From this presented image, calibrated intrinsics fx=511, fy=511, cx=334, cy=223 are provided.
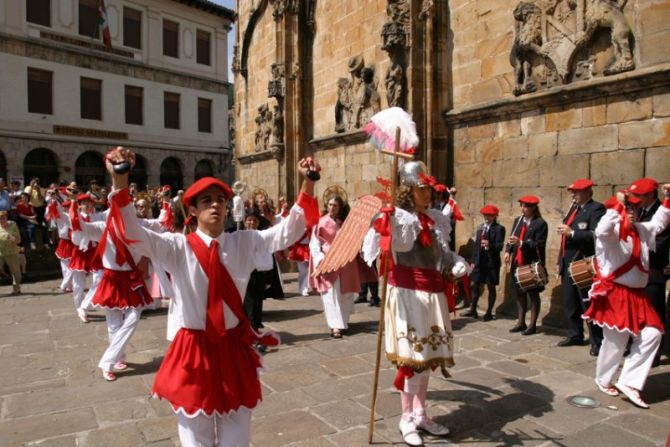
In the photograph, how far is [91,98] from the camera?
96.5ft

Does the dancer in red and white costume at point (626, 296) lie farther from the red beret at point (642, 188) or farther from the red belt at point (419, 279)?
the red belt at point (419, 279)

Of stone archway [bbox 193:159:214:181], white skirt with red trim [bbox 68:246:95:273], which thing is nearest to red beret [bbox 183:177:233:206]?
white skirt with red trim [bbox 68:246:95:273]

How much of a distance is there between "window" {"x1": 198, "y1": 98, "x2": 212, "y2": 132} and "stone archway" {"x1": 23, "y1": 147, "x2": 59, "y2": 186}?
958cm

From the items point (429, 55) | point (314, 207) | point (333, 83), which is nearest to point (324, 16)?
point (333, 83)

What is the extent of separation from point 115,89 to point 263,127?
17794 millimetres

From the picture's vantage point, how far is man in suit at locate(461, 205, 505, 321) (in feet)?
25.7

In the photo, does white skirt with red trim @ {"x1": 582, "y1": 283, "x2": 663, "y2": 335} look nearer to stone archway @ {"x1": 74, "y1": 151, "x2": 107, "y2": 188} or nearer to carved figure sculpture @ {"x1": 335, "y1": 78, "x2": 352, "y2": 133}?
carved figure sculpture @ {"x1": 335, "y1": 78, "x2": 352, "y2": 133}

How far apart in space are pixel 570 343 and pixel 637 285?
2047mm

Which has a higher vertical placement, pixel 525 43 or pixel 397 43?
pixel 397 43

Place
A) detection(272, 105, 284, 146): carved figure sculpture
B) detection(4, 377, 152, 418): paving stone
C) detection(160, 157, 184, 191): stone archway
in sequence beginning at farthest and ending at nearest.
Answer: detection(160, 157, 184, 191): stone archway
detection(272, 105, 284, 146): carved figure sculpture
detection(4, 377, 152, 418): paving stone

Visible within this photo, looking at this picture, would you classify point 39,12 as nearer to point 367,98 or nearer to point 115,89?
point 115,89

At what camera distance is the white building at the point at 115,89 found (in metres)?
26.5

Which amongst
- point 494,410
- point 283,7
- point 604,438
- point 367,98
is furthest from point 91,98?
point 604,438

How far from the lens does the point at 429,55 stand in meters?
9.51
